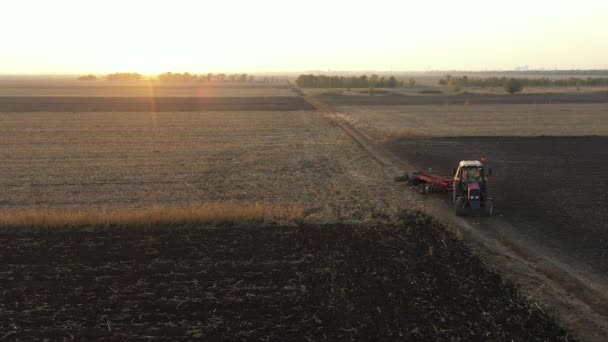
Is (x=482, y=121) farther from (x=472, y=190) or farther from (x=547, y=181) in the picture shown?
(x=472, y=190)

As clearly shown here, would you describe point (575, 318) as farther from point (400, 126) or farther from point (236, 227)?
point (400, 126)

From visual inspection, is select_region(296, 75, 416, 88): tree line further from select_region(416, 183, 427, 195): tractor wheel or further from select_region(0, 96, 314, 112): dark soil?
select_region(416, 183, 427, 195): tractor wheel

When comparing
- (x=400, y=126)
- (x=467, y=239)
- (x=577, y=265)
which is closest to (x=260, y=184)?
(x=467, y=239)

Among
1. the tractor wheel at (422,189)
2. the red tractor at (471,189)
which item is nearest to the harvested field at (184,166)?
the tractor wheel at (422,189)

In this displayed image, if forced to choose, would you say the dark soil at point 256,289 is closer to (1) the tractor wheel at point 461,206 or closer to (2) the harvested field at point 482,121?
(1) the tractor wheel at point 461,206

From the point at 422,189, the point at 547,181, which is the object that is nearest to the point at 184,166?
the point at 422,189
